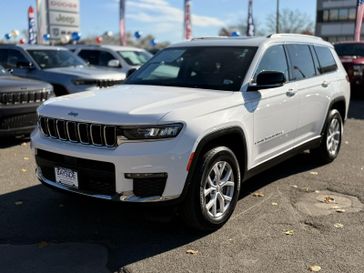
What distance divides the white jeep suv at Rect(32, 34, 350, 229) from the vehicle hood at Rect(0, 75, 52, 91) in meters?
3.14

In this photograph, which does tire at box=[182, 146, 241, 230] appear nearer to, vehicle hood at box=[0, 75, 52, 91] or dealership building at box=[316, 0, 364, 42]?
vehicle hood at box=[0, 75, 52, 91]

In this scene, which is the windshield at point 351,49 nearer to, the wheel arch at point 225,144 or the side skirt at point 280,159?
the side skirt at point 280,159

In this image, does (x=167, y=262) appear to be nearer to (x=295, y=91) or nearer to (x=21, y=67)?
(x=295, y=91)

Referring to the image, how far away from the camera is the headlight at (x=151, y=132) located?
3951 mm

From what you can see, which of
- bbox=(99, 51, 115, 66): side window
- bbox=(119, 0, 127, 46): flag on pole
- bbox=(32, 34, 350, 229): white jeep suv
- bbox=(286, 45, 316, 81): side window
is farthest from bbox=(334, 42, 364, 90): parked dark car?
bbox=(119, 0, 127, 46): flag on pole

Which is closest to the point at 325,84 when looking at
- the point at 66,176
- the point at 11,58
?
the point at 66,176

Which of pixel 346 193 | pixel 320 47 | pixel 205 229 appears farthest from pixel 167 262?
pixel 320 47

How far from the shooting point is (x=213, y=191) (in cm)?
446

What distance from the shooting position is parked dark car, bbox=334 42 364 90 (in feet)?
44.5

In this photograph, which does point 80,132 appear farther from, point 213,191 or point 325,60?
point 325,60

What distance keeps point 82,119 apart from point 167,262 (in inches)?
54.9

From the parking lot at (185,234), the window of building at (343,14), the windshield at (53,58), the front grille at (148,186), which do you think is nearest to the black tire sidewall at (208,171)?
the parking lot at (185,234)

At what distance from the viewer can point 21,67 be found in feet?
37.8

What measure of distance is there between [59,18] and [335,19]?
43.1 m
